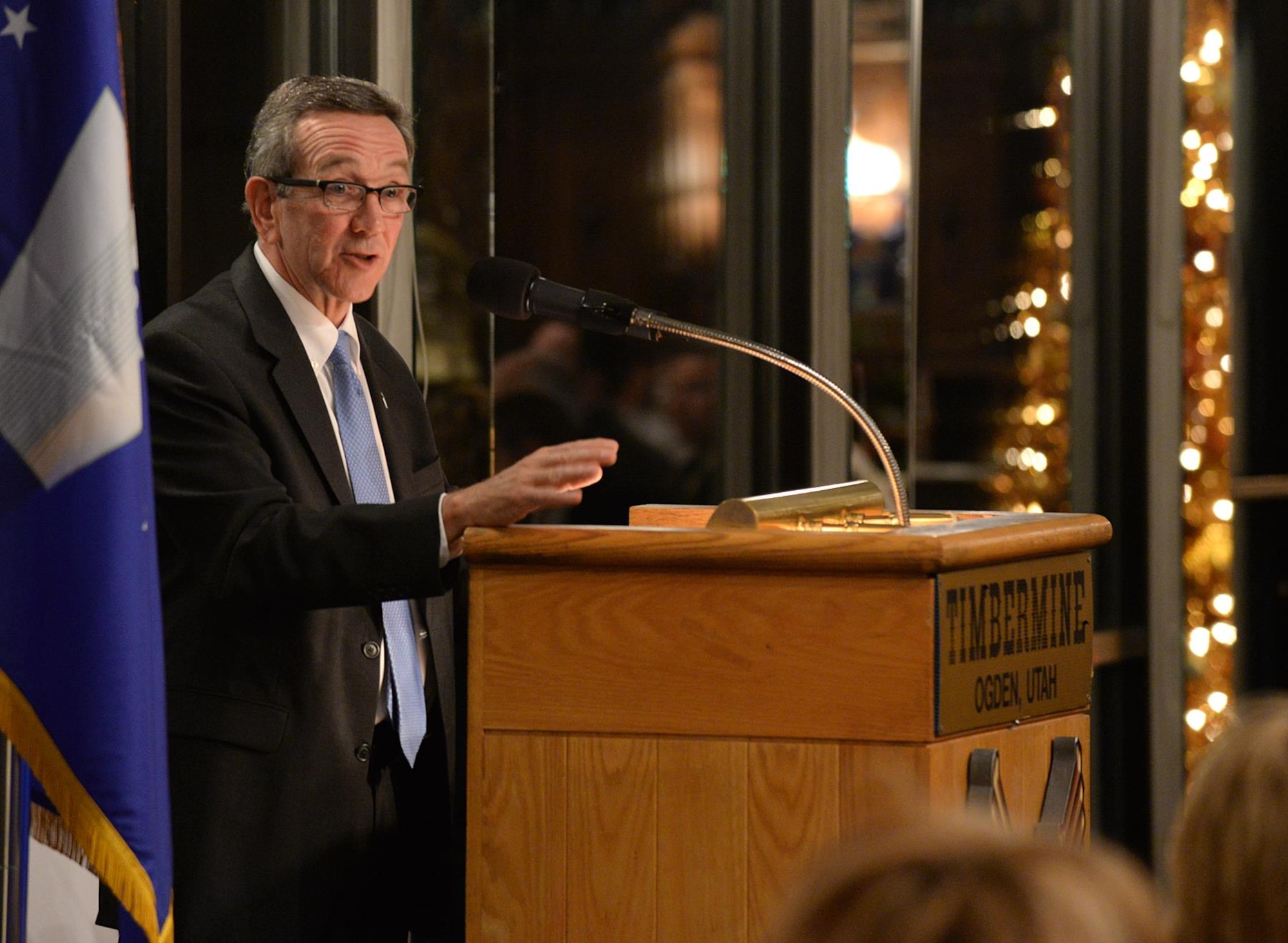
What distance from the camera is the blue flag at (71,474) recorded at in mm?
1942

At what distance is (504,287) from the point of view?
86.0 inches

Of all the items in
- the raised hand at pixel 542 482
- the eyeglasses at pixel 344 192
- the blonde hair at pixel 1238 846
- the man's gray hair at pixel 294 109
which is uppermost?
the man's gray hair at pixel 294 109

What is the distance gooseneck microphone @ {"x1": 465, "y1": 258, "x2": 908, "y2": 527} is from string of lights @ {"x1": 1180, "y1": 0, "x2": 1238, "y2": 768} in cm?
266

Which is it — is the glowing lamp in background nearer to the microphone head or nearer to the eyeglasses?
the eyeglasses

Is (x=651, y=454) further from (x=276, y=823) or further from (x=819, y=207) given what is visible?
(x=276, y=823)

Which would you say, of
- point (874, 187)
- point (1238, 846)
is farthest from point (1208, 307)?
point (1238, 846)

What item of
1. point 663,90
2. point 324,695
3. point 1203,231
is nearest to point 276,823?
A: point 324,695

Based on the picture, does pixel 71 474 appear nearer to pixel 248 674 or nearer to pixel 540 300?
pixel 248 674

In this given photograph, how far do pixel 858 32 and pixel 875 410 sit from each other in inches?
31.8

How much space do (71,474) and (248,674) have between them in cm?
38

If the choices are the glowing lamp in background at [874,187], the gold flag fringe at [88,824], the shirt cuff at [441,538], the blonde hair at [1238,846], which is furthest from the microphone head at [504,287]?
the glowing lamp in background at [874,187]

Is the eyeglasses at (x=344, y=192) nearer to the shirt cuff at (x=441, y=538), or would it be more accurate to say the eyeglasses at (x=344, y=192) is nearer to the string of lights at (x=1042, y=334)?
the shirt cuff at (x=441, y=538)

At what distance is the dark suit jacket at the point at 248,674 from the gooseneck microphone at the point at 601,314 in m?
0.28

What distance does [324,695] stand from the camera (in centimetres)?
222
